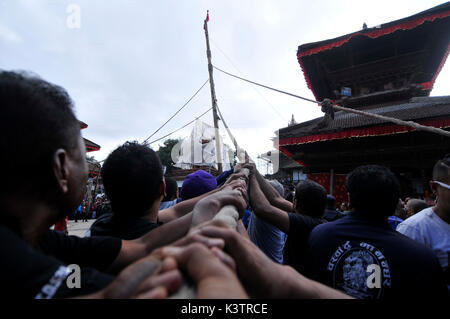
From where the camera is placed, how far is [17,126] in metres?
0.67

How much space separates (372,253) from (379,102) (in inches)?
336

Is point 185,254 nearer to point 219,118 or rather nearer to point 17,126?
point 17,126

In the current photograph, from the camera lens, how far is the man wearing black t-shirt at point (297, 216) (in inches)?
77.8

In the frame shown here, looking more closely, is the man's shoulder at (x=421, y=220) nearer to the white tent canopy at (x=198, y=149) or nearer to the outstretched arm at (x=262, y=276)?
the outstretched arm at (x=262, y=276)

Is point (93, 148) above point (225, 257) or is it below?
above

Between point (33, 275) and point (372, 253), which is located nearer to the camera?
point (33, 275)

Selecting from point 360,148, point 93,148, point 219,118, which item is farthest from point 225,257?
point 93,148

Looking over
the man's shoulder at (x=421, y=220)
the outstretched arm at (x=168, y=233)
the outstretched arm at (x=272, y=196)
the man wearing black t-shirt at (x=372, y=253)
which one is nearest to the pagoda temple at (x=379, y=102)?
the outstretched arm at (x=272, y=196)

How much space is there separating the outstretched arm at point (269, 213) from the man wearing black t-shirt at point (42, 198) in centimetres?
147

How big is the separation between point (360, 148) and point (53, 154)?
7.66 metres

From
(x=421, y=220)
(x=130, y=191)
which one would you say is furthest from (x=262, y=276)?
(x=421, y=220)

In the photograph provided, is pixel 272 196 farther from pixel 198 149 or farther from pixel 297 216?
pixel 198 149

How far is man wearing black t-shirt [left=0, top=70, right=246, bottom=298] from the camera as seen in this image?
20.8 inches

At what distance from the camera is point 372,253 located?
4.66 ft
